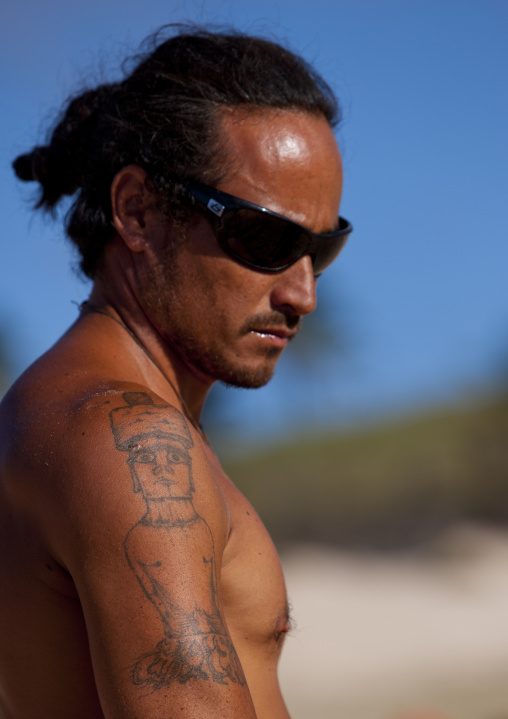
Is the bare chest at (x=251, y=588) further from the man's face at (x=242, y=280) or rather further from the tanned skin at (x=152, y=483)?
the man's face at (x=242, y=280)

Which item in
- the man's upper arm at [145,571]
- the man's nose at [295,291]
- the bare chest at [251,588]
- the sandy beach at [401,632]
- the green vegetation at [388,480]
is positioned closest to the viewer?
the man's upper arm at [145,571]

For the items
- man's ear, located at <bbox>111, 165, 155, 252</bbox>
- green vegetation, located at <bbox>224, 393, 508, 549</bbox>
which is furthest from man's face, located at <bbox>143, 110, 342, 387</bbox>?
green vegetation, located at <bbox>224, 393, 508, 549</bbox>

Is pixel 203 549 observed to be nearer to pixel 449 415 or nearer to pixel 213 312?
pixel 213 312

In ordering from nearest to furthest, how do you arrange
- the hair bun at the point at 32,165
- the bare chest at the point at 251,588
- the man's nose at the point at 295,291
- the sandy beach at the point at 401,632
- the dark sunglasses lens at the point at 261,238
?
1. the bare chest at the point at 251,588
2. the dark sunglasses lens at the point at 261,238
3. the man's nose at the point at 295,291
4. the hair bun at the point at 32,165
5. the sandy beach at the point at 401,632

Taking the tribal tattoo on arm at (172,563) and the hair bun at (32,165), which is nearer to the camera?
the tribal tattoo on arm at (172,563)

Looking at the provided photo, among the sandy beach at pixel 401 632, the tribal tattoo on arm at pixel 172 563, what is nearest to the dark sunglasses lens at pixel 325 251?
the tribal tattoo on arm at pixel 172 563

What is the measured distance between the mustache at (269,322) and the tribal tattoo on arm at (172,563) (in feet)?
2.79

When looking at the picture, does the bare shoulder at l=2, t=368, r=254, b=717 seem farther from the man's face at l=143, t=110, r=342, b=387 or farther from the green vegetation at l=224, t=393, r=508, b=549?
the green vegetation at l=224, t=393, r=508, b=549

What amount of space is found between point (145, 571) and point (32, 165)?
6.74 feet

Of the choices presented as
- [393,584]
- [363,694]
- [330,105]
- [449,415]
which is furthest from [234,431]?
[330,105]

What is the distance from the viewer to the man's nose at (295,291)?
2585 mm

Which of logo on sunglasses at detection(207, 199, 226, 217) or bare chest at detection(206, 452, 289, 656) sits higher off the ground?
logo on sunglasses at detection(207, 199, 226, 217)

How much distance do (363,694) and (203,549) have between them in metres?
11.3

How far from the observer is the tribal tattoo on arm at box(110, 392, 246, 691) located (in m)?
1.56
